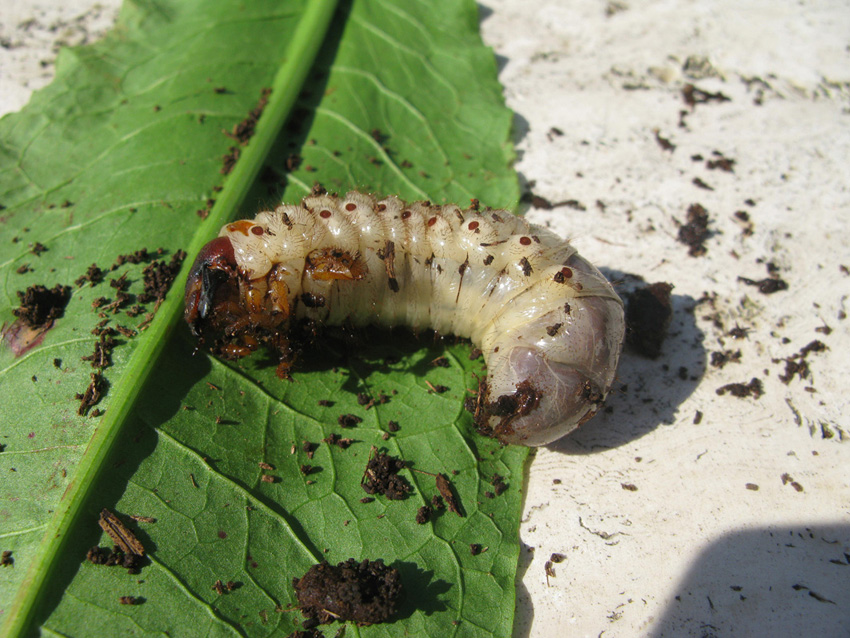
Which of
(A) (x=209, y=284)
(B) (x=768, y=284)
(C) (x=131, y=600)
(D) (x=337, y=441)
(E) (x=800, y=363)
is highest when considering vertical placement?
(A) (x=209, y=284)

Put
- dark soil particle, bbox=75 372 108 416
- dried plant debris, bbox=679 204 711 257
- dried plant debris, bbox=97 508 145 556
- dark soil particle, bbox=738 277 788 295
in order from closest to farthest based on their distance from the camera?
dried plant debris, bbox=97 508 145 556
dark soil particle, bbox=75 372 108 416
dark soil particle, bbox=738 277 788 295
dried plant debris, bbox=679 204 711 257

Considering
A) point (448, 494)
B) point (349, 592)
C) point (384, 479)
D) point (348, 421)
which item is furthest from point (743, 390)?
point (349, 592)

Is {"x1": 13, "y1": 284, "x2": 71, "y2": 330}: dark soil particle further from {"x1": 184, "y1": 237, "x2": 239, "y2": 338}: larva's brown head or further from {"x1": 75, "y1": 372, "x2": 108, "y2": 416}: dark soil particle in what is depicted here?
{"x1": 184, "y1": 237, "x2": 239, "y2": 338}: larva's brown head

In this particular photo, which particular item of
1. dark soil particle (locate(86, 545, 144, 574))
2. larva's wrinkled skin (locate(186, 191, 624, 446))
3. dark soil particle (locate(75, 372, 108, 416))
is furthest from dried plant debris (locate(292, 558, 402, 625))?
dark soil particle (locate(75, 372, 108, 416))

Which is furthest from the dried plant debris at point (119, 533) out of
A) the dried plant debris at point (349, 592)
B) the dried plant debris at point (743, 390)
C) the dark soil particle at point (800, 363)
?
the dark soil particle at point (800, 363)

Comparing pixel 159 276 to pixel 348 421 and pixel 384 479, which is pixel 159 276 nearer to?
pixel 348 421

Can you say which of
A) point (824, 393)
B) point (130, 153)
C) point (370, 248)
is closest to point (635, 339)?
point (824, 393)
